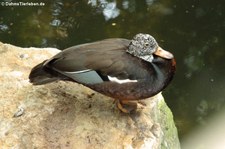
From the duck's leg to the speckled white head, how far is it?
0.42 m

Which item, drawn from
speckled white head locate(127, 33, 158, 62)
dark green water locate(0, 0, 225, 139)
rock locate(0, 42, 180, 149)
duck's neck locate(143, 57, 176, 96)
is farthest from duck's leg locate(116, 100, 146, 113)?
dark green water locate(0, 0, 225, 139)

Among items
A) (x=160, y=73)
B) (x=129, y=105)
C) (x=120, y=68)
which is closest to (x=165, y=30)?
(x=129, y=105)

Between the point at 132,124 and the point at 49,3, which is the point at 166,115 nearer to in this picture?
the point at 132,124

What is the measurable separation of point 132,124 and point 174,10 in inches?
127

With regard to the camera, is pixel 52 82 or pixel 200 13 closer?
pixel 52 82

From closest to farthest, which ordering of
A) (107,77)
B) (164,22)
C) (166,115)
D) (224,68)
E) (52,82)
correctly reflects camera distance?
(107,77)
(52,82)
(166,115)
(224,68)
(164,22)

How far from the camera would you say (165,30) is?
6.25m

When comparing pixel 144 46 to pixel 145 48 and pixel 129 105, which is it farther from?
pixel 129 105

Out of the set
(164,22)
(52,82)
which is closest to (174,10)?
(164,22)

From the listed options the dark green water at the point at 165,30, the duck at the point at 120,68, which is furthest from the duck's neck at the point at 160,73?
the dark green water at the point at 165,30

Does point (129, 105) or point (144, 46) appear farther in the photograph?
point (129, 105)

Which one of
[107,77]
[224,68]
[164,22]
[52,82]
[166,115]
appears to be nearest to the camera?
[107,77]

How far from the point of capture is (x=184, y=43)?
6.15m

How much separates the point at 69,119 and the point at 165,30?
298 centimetres
